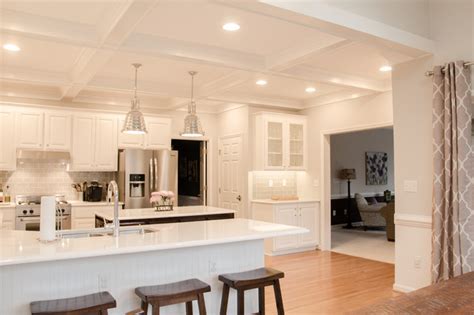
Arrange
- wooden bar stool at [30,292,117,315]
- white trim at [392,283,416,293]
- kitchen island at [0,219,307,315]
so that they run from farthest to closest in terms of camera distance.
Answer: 1. white trim at [392,283,416,293]
2. kitchen island at [0,219,307,315]
3. wooden bar stool at [30,292,117,315]

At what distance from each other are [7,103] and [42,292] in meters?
4.28

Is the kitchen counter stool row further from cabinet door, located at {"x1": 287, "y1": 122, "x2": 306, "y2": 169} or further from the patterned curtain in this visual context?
cabinet door, located at {"x1": 287, "y1": 122, "x2": 306, "y2": 169}

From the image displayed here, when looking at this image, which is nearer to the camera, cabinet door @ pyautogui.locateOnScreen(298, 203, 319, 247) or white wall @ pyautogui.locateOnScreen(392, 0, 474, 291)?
white wall @ pyautogui.locateOnScreen(392, 0, 474, 291)

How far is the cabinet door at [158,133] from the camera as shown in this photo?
6.90 meters

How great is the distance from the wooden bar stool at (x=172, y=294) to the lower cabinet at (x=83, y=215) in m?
3.53

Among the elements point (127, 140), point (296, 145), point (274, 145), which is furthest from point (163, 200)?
point (296, 145)

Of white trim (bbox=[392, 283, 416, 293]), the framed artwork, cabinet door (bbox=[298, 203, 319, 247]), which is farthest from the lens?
the framed artwork

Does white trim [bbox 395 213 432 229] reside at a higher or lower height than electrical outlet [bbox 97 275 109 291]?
higher

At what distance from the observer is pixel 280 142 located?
7035 millimetres

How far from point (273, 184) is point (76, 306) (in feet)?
16.9

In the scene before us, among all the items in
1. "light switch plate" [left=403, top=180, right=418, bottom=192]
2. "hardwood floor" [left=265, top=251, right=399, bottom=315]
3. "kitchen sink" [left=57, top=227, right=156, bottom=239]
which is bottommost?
"hardwood floor" [left=265, top=251, right=399, bottom=315]

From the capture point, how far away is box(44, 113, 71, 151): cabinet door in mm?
6109

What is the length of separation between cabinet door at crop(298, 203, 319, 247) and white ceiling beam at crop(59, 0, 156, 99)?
4014 mm

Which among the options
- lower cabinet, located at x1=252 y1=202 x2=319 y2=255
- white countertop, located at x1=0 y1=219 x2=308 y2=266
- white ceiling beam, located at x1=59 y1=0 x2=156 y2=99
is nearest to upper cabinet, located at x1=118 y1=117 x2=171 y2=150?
white ceiling beam, located at x1=59 y1=0 x2=156 y2=99
